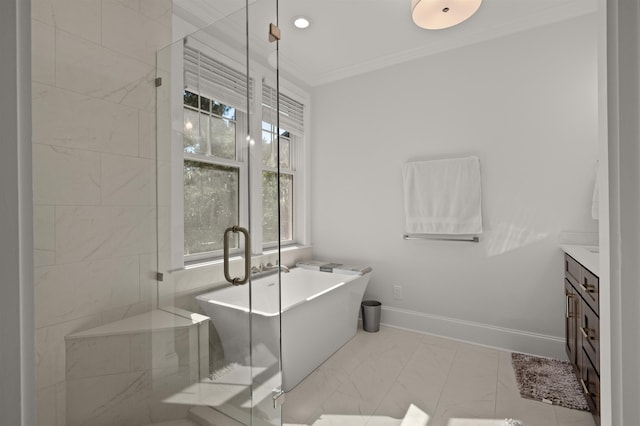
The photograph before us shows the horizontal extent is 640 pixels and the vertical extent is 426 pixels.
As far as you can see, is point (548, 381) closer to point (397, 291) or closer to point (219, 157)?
point (397, 291)

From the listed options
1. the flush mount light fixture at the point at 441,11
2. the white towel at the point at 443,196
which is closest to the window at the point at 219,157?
the flush mount light fixture at the point at 441,11

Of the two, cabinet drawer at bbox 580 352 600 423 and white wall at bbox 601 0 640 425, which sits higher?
white wall at bbox 601 0 640 425

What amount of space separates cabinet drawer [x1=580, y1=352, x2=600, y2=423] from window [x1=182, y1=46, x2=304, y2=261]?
1.63 meters

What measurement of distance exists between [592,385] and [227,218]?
1939 millimetres

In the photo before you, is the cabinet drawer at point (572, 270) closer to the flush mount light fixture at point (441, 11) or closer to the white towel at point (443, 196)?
the white towel at point (443, 196)

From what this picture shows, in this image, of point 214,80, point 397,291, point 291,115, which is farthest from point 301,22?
point 397,291

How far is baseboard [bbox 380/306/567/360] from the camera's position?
2428 millimetres

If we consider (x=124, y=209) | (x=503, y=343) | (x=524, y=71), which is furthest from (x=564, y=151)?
(x=124, y=209)

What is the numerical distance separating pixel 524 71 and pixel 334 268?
2.26 m

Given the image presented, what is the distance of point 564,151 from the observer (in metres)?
2.39

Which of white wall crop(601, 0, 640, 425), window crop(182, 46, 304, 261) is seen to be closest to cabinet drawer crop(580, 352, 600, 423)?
white wall crop(601, 0, 640, 425)

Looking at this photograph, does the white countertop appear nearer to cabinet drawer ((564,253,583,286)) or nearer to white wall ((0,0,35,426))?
cabinet drawer ((564,253,583,286))

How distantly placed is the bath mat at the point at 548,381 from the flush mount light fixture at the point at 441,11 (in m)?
2.34

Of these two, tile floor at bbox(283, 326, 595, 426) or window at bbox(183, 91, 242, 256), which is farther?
tile floor at bbox(283, 326, 595, 426)
